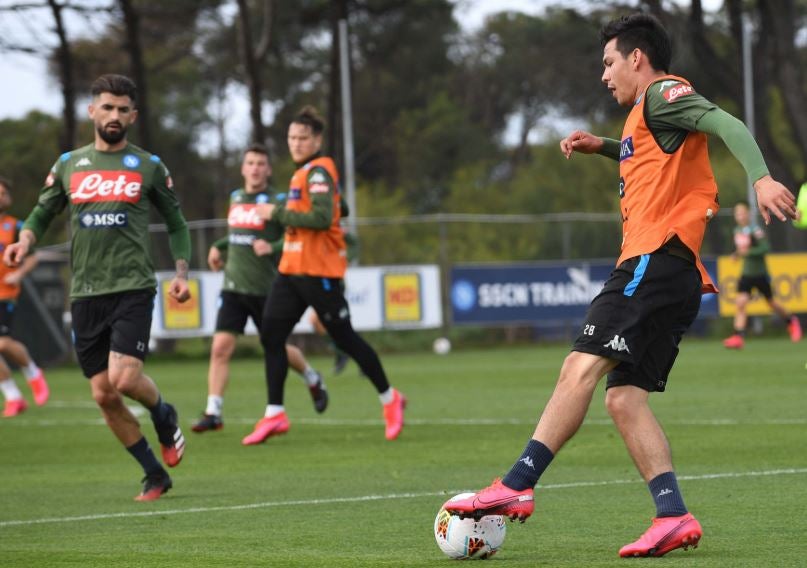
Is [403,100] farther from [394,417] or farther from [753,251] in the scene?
[394,417]

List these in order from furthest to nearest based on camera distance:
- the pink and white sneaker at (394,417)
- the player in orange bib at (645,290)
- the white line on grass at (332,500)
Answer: the pink and white sneaker at (394,417), the white line on grass at (332,500), the player in orange bib at (645,290)

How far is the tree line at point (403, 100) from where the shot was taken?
46.0 m

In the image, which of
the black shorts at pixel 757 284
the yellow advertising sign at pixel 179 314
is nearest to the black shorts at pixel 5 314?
the yellow advertising sign at pixel 179 314

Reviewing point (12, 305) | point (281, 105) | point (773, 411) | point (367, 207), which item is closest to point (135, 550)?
point (773, 411)

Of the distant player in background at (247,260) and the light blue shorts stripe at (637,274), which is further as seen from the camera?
the distant player in background at (247,260)

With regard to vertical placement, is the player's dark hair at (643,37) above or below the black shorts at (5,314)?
above

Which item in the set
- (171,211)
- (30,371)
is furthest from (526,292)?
(171,211)

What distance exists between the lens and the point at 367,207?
4569cm

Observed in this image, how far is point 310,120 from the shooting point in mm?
11945

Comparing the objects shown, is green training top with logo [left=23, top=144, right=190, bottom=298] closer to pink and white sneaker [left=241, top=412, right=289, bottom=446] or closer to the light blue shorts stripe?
pink and white sneaker [left=241, top=412, right=289, bottom=446]

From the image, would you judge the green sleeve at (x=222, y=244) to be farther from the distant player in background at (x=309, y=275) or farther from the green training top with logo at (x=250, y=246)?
the distant player in background at (x=309, y=275)

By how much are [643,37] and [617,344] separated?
4.03 ft

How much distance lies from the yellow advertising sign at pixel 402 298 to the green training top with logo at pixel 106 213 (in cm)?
1779

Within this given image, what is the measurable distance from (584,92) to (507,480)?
52.1 m
